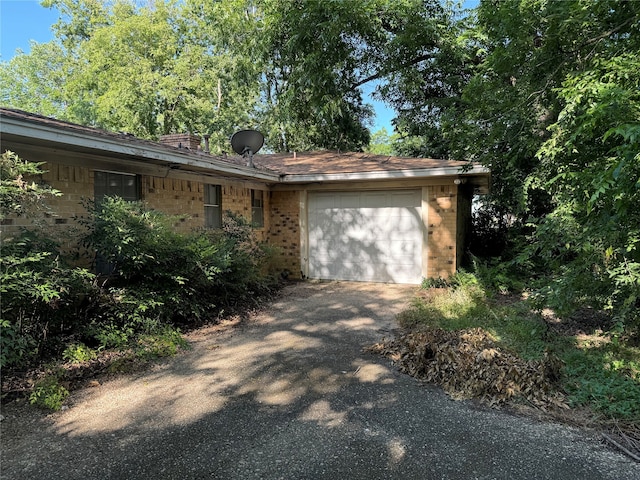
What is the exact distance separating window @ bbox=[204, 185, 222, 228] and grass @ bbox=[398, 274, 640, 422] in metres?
4.42

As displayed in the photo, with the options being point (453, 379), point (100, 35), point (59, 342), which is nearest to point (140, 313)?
point (59, 342)

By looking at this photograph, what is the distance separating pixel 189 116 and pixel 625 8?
69.5 ft

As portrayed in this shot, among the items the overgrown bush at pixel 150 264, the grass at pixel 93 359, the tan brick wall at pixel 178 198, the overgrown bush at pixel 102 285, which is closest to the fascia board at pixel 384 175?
the tan brick wall at pixel 178 198

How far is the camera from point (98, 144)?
16.4 ft

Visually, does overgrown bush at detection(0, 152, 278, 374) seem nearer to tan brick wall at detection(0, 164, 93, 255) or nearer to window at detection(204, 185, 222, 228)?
tan brick wall at detection(0, 164, 93, 255)

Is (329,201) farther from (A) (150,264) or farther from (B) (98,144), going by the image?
(B) (98,144)

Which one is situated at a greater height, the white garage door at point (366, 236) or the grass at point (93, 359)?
the white garage door at point (366, 236)

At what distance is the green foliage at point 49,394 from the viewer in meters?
3.49

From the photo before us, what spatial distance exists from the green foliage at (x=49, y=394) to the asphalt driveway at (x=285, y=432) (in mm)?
111

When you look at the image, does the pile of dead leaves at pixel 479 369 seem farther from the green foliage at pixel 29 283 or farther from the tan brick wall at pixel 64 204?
the tan brick wall at pixel 64 204

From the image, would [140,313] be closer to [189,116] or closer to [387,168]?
[387,168]

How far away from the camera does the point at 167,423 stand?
324 centimetres

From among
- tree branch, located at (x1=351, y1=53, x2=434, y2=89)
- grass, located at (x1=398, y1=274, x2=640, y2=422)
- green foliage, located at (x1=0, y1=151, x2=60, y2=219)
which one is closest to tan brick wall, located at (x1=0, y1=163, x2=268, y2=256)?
green foliage, located at (x1=0, y1=151, x2=60, y2=219)

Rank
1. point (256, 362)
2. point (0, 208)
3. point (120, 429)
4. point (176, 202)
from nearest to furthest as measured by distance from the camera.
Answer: point (120, 429), point (0, 208), point (256, 362), point (176, 202)
